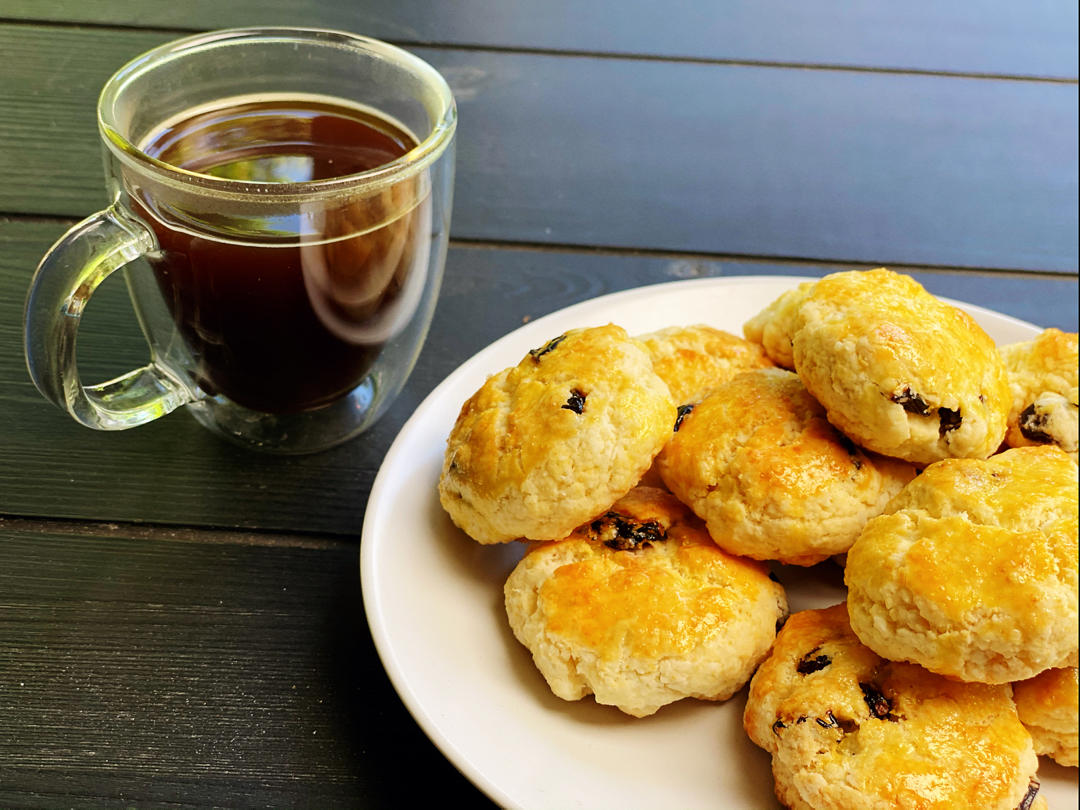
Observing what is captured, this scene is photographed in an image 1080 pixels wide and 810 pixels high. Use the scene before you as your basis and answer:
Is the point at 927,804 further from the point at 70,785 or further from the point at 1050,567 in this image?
the point at 70,785

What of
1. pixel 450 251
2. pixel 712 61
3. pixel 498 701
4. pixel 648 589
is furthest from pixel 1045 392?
pixel 712 61

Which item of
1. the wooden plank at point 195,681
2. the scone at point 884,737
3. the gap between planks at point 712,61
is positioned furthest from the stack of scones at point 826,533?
the gap between planks at point 712,61

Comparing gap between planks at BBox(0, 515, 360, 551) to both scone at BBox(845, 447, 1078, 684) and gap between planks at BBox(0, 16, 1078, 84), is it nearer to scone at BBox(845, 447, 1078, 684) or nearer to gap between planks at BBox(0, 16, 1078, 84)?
scone at BBox(845, 447, 1078, 684)

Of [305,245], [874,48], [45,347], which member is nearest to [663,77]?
[874,48]

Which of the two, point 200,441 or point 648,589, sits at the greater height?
point 648,589

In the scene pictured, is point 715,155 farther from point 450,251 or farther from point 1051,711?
point 1051,711

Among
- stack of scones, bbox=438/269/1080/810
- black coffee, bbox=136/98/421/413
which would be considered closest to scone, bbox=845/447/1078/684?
stack of scones, bbox=438/269/1080/810

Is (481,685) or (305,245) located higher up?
(305,245)
